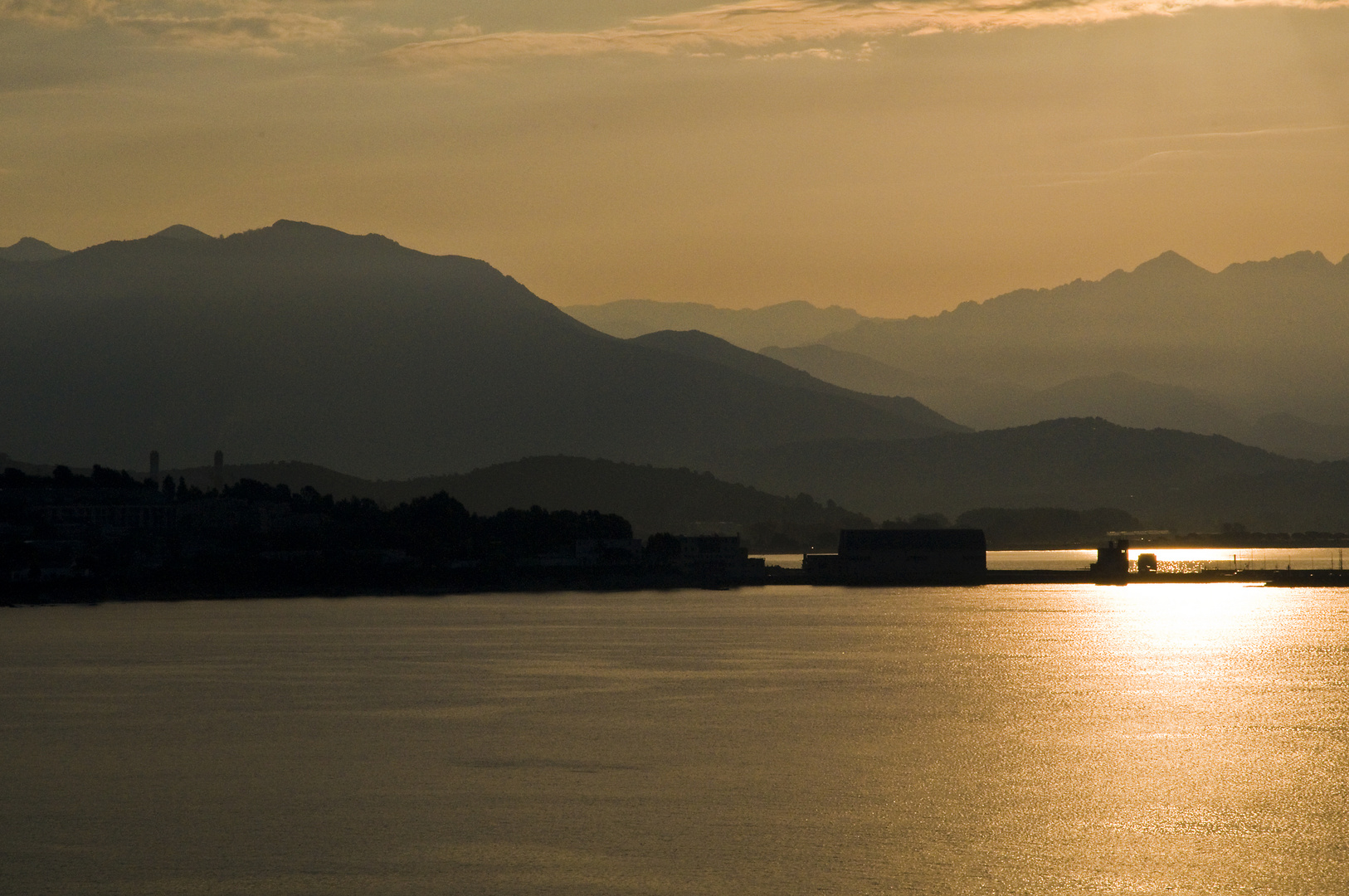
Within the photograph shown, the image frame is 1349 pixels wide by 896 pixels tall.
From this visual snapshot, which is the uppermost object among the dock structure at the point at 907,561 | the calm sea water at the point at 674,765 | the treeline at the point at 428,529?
the treeline at the point at 428,529

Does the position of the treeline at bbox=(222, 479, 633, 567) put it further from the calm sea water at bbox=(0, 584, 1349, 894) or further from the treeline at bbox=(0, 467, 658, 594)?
the calm sea water at bbox=(0, 584, 1349, 894)

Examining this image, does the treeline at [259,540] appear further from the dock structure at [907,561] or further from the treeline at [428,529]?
the dock structure at [907,561]

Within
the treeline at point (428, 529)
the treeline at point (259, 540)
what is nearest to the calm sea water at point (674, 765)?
the treeline at point (259, 540)

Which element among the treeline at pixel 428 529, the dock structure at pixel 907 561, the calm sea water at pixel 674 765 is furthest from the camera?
the dock structure at pixel 907 561

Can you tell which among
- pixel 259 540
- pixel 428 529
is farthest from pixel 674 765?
pixel 428 529

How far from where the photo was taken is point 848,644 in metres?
80.4

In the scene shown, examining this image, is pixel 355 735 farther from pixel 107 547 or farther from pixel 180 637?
pixel 107 547

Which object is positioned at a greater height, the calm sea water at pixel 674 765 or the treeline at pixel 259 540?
the treeline at pixel 259 540

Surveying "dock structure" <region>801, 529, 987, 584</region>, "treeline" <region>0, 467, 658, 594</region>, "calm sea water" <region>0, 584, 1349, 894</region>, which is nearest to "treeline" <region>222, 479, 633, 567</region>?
"treeline" <region>0, 467, 658, 594</region>

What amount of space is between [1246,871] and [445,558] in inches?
4702

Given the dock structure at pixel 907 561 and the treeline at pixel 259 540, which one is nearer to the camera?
the treeline at pixel 259 540

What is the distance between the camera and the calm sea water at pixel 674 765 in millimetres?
33281

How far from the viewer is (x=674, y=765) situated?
44.1m

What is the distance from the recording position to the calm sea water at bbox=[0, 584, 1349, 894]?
33.3 metres
